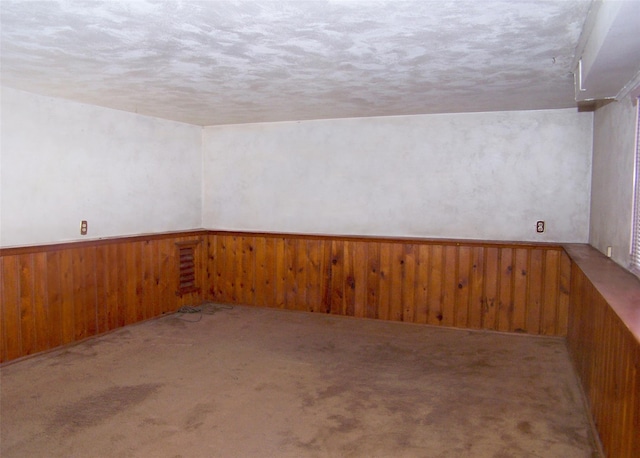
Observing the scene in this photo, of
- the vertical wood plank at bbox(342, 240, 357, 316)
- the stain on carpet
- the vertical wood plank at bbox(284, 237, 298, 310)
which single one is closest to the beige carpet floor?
the stain on carpet

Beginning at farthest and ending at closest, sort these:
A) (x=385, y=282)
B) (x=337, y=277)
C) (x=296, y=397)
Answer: (x=337, y=277), (x=385, y=282), (x=296, y=397)

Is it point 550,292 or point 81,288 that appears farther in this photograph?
point 550,292

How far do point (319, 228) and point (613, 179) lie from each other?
119 inches

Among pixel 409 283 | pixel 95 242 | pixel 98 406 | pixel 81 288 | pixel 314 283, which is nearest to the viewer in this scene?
pixel 98 406

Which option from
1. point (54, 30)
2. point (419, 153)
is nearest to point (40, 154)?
point (54, 30)

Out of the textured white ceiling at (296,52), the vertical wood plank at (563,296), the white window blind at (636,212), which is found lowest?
the vertical wood plank at (563,296)

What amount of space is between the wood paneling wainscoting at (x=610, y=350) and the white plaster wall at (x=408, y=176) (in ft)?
4.09

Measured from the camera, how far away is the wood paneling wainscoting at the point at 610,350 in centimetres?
173

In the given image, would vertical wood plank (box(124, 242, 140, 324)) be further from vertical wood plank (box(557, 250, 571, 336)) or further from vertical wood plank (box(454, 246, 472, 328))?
vertical wood plank (box(557, 250, 571, 336))

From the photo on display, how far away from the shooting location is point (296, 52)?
2877 mm

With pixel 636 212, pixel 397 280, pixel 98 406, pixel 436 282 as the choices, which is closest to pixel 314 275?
pixel 397 280

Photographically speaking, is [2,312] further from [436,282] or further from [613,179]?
[613,179]

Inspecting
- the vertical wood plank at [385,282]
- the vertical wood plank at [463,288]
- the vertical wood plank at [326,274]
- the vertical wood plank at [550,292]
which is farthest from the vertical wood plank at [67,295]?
the vertical wood plank at [550,292]

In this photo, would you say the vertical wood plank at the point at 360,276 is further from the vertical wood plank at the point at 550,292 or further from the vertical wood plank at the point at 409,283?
the vertical wood plank at the point at 550,292
